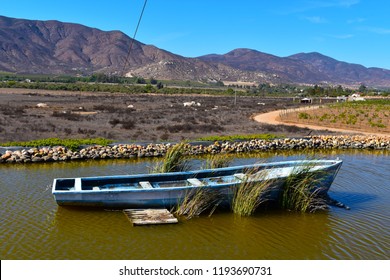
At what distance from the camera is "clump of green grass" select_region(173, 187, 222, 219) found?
10.5m

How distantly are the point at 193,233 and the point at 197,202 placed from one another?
50.1 inches

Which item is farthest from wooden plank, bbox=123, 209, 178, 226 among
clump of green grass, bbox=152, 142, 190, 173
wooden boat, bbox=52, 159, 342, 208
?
clump of green grass, bbox=152, 142, 190, 173

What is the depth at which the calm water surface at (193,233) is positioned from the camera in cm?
845

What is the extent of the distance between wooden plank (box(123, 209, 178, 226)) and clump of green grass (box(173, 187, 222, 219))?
41 centimetres

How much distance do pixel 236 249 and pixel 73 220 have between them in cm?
426

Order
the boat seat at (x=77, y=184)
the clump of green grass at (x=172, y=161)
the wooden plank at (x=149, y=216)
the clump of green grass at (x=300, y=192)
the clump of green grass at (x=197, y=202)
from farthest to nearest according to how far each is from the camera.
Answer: the clump of green grass at (x=172, y=161)
the clump of green grass at (x=300, y=192)
the boat seat at (x=77, y=184)
the clump of green grass at (x=197, y=202)
the wooden plank at (x=149, y=216)

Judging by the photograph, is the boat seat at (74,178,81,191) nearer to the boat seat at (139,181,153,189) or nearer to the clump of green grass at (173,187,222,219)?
the boat seat at (139,181,153,189)

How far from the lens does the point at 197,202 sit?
10.6m

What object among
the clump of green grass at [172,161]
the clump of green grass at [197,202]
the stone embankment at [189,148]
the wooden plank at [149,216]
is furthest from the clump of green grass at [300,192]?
the stone embankment at [189,148]

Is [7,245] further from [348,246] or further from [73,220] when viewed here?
[348,246]

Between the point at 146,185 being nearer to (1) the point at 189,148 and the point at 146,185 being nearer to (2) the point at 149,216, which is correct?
(2) the point at 149,216

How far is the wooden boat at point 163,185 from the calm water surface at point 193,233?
0.43 meters

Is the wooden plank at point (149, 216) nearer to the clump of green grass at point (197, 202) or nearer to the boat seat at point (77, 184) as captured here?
the clump of green grass at point (197, 202)

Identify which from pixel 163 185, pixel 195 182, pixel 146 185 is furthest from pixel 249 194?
pixel 146 185
